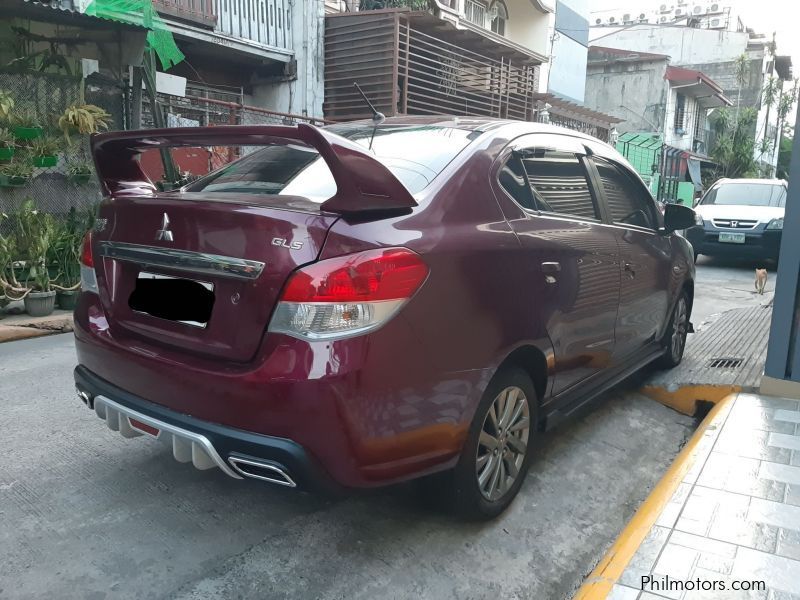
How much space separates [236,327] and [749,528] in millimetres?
2052

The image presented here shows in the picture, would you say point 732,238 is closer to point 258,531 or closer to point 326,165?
point 326,165

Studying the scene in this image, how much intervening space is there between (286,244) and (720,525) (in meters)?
1.94

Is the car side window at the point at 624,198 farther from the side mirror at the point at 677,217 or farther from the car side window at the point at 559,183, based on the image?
the car side window at the point at 559,183

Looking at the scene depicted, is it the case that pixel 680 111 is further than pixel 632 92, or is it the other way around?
pixel 680 111

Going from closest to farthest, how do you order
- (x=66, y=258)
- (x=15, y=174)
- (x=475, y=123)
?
(x=475, y=123) < (x=66, y=258) < (x=15, y=174)

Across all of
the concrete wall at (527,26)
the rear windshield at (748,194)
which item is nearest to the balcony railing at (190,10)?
the rear windshield at (748,194)

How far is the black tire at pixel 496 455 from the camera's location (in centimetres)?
245

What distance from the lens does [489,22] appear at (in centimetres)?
1775

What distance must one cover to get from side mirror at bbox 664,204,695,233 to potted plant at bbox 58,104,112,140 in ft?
18.2

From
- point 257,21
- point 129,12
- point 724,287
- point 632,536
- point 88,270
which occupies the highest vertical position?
point 257,21

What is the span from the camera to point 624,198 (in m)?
3.88

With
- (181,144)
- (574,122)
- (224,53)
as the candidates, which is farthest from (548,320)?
→ (574,122)

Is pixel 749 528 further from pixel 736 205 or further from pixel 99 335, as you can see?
pixel 736 205

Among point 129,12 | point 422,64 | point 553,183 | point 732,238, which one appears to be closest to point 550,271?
point 553,183
